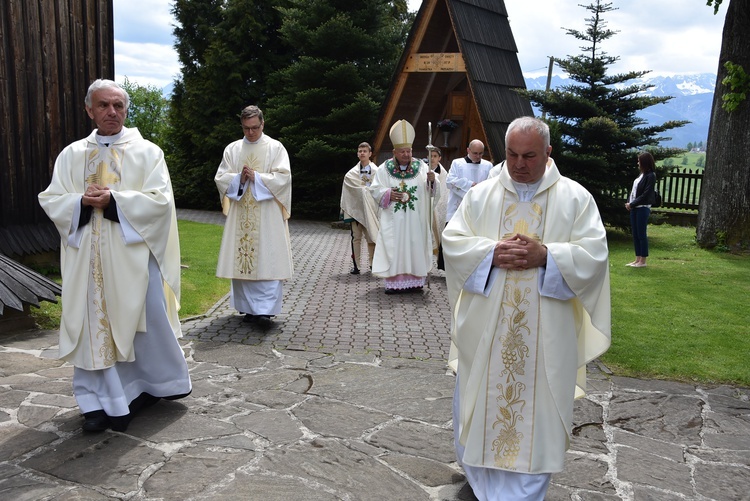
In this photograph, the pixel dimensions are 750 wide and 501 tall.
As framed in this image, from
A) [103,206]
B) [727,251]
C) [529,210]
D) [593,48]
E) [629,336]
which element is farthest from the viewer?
[593,48]

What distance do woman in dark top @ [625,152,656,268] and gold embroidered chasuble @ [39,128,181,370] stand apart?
31.5 feet

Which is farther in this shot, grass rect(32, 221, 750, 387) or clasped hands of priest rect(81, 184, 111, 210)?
grass rect(32, 221, 750, 387)

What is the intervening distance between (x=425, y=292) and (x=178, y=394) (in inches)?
231

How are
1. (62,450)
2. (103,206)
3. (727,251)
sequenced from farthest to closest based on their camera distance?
(727,251), (103,206), (62,450)

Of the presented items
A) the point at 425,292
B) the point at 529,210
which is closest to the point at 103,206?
the point at 529,210

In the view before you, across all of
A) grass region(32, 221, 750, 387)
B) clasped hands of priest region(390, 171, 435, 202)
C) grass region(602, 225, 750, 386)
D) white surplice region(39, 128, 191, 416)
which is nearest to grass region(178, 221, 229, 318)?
grass region(32, 221, 750, 387)

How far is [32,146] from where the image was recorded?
404 inches

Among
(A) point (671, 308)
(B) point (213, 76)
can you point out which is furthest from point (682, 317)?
(B) point (213, 76)

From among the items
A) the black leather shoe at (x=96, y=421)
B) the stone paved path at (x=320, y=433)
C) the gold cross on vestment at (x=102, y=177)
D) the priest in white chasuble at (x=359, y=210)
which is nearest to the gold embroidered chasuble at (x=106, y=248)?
the gold cross on vestment at (x=102, y=177)

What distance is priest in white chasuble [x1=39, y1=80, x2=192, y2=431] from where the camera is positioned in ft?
16.7

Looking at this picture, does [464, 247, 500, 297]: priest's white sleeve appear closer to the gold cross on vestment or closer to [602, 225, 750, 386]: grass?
the gold cross on vestment

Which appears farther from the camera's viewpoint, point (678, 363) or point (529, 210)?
point (678, 363)

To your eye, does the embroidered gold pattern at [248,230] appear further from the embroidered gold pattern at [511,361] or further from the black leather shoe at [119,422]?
the embroidered gold pattern at [511,361]

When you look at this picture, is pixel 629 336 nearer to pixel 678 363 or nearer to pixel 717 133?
pixel 678 363
